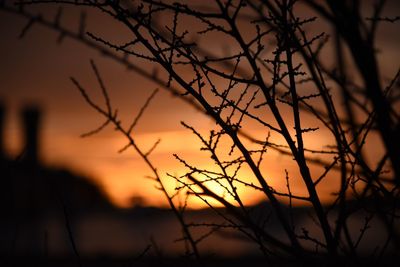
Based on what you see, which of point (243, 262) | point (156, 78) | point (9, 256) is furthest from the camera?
point (243, 262)

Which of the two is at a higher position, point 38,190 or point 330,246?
point 38,190

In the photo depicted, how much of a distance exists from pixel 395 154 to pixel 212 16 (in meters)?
0.70

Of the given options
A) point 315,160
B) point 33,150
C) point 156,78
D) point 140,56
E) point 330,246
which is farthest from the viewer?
point 33,150

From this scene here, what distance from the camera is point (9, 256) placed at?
104 inches

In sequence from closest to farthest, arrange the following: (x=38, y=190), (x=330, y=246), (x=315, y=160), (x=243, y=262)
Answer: (x=330, y=246) → (x=315, y=160) → (x=243, y=262) → (x=38, y=190)

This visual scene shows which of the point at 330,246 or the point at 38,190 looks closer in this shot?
the point at 330,246

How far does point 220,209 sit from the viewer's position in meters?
1.98

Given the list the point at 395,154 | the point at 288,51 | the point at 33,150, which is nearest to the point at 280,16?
the point at 288,51

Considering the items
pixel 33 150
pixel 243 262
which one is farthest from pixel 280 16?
pixel 33 150

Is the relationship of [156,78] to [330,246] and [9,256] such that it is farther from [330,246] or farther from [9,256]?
[9,256]

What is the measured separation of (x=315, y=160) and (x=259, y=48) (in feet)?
2.73

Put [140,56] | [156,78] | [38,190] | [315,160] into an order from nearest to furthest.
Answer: [140,56] → [156,78] → [315,160] → [38,190]

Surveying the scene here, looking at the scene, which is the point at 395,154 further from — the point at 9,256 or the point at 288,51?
the point at 9,256

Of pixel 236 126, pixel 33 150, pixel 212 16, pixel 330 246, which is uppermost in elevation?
pixel 33 150
